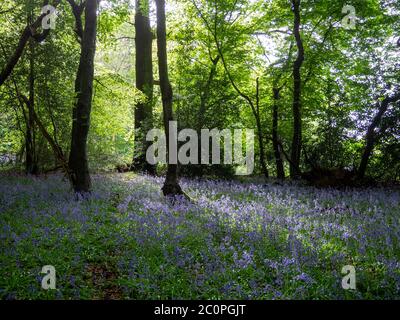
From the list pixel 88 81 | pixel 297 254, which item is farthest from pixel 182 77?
pixel 297 254

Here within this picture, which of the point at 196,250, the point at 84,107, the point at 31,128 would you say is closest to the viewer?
the point at 196,250

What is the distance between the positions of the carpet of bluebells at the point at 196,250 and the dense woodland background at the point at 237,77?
5090 mm

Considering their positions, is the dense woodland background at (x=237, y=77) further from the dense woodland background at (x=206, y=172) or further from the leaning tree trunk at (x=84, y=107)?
the leaning tree trunk at (x=84, y=107)

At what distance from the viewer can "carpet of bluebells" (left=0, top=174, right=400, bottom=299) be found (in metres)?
3.93

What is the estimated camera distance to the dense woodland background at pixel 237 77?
13219mm

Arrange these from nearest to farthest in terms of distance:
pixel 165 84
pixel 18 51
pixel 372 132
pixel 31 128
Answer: pixel 165 84 → pixel 18 51 → pixel 372 132 → pixel 31 128

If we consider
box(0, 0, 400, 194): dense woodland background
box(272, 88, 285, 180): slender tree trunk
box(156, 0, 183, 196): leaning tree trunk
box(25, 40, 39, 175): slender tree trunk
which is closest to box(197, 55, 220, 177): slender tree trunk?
box(0, 0, 400, 194): dense woodland background

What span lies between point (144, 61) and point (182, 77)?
3.85 meters

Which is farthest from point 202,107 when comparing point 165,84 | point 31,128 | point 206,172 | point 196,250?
point 196,250

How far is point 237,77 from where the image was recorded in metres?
18.3

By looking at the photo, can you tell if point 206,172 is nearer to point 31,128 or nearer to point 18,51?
point 31,128

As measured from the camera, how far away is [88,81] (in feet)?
31.3

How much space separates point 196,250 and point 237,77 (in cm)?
1457

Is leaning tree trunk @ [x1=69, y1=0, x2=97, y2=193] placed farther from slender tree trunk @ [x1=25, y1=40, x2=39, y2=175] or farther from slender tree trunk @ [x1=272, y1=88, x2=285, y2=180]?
slender tree trunk @ [x1=272, y1=88, x2=285, y2=180]
